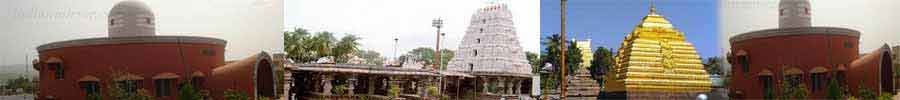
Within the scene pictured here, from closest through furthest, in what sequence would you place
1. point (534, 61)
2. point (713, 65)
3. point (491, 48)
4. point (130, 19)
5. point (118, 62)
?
point (130, 19), point (118, 62), point (713, 65), point (534, 61), point (491, 48)

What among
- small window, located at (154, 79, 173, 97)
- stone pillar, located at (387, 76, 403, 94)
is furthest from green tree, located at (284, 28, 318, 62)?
small window, located at (154, 79, 173, 97)

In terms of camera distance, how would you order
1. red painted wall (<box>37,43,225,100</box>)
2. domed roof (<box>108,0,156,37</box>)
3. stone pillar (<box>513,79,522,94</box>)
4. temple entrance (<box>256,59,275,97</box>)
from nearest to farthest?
domed roof (<box>108,0,156,37</box>) → red painted wall (<box>37,43,225,100</box>) → temple entrance (<box>256,59,275,97</box>) → stone pillar (<box>513,79,522,94</box>)

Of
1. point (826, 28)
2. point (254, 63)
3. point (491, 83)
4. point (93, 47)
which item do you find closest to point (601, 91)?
point (491, 83)

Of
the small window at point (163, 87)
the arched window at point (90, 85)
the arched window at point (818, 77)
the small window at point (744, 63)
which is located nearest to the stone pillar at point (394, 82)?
the small window at point (163, 87)

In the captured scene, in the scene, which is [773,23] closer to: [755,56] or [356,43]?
[755,56]

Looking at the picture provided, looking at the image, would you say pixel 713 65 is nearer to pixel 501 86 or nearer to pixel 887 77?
pixel 887 77

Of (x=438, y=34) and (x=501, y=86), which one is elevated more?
(x=438, y=34)

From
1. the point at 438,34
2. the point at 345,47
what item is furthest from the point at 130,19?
the point at 438,34

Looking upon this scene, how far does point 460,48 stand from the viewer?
8195mm

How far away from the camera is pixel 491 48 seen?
27.4ft

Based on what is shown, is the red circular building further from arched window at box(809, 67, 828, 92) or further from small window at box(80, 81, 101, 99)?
arched window at box(809, 67, 828, 92)

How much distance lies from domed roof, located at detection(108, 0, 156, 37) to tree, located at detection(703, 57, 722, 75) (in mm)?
3307

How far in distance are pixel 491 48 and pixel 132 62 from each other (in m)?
2.35

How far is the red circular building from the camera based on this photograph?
7.13 meters
